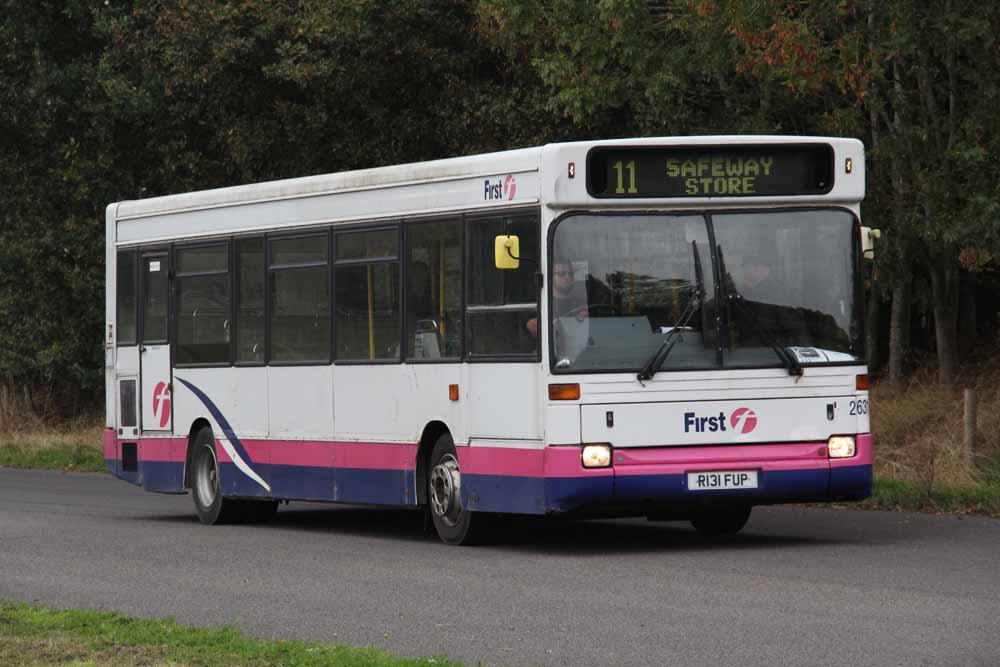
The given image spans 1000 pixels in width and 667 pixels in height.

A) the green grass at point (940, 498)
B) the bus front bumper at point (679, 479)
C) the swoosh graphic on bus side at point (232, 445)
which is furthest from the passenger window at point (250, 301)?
the green grass at point (940, 498)

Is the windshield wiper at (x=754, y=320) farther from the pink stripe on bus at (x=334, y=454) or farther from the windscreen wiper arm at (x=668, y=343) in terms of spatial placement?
the pink stripe on bus at (x=334, y=454)

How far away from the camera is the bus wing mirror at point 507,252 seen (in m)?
15.3

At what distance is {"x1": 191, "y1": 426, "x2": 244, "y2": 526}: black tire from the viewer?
2005 centimetres

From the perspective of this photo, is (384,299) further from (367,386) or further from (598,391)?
(598,391)

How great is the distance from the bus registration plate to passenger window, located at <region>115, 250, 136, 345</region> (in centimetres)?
810

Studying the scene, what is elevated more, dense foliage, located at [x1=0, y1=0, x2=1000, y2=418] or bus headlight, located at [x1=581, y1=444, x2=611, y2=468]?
dense foliage, located at [x1=0, y1=0, x2=1000, y2=418]

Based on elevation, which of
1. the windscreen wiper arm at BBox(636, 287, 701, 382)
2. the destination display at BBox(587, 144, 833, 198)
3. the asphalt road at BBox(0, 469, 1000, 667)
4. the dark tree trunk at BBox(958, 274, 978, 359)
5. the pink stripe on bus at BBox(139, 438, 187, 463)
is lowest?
the asphalt road at BBox(0, 469, 1000, 667)

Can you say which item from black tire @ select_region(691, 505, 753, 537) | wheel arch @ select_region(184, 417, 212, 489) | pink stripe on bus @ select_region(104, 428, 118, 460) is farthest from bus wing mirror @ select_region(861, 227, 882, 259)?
pink stripe on bus @ select_region(104, 428, 118, 460)

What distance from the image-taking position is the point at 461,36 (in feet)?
95.7

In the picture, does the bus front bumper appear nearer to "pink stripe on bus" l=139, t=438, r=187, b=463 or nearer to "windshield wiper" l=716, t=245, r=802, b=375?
"windshield wiper" l=716, t=245, r=802, b=375

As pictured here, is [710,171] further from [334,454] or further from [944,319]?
[944,319]

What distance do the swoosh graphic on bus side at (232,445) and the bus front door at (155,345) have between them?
783 mm

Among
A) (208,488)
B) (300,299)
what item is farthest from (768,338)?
(208,488)

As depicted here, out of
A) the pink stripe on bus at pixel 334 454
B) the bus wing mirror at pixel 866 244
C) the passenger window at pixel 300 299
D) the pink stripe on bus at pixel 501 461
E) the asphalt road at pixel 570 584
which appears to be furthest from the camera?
the passenger window at pixel 300 299
